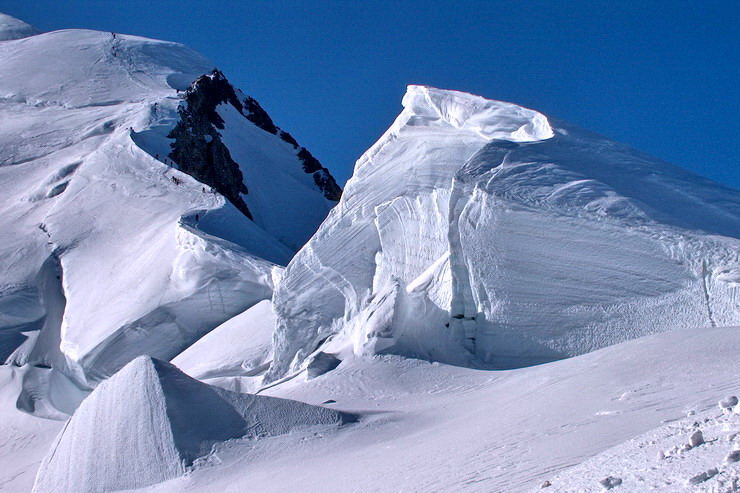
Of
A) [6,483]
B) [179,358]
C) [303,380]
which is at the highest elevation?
[303,380]

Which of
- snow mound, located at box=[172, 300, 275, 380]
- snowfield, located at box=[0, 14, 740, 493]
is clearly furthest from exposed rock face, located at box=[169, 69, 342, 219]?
snow mound, located at box=[172, 300, 275, 380]

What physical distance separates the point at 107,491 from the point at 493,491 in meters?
3.21

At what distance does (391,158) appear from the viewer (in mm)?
9578

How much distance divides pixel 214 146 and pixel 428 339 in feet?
52.3

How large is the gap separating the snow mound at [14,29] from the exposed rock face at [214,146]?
425 inches

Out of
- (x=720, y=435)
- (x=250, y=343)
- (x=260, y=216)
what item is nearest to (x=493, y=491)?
(x=720, y=435)

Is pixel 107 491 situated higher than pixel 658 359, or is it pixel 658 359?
pixel 658 359

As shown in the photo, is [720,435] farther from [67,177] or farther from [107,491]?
[67,177]

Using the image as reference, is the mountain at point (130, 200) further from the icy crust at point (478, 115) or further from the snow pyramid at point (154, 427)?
the snow pyramid at point (154, 427)

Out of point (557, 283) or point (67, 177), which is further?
point (67, 177)

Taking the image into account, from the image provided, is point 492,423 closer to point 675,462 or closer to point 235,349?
point 675,462

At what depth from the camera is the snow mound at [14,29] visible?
3319 centimetres

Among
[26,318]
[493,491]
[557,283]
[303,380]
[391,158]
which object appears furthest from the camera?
[26,318]

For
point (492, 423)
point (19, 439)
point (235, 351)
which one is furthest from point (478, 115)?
point (19, 439)
